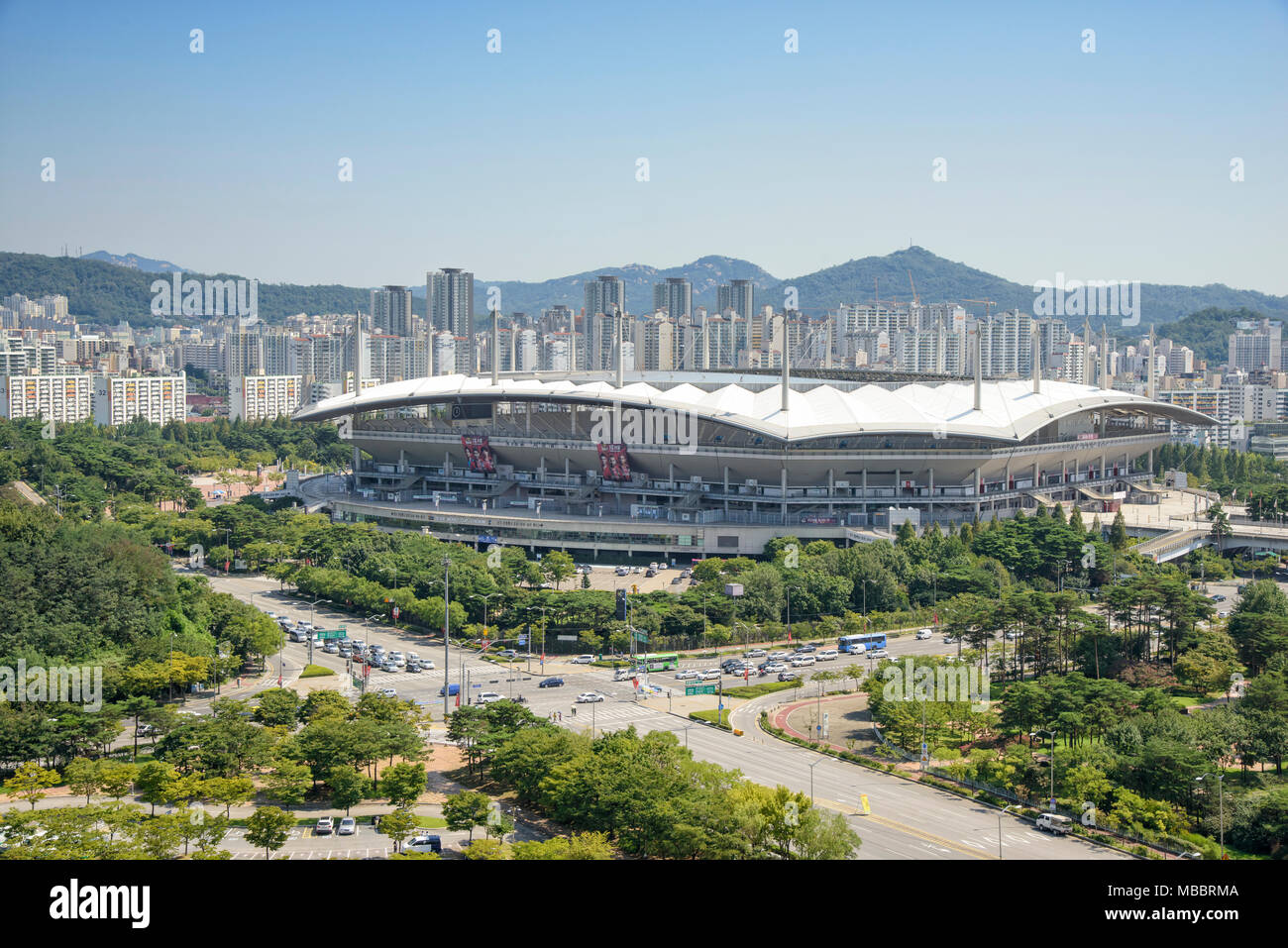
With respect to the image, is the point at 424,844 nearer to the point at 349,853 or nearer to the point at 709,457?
the point at 349,853

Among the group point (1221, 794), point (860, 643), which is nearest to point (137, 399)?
point (860, 643)

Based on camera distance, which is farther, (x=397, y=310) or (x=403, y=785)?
(x=397, y=310)

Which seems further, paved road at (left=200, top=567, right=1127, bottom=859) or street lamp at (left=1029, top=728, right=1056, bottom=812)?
street lamp at (left=1029, top=728, right=1056, bottom=812)

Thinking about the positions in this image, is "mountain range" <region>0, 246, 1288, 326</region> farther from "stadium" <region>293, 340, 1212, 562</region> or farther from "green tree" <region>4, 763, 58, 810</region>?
"green tree" <region>4, 763, 58, 810</region>

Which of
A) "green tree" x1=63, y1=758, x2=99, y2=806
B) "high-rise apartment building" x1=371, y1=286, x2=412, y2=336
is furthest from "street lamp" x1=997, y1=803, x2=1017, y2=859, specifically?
"high-rise apartment building" x1=371, y1=286, x2=412, y2=336
